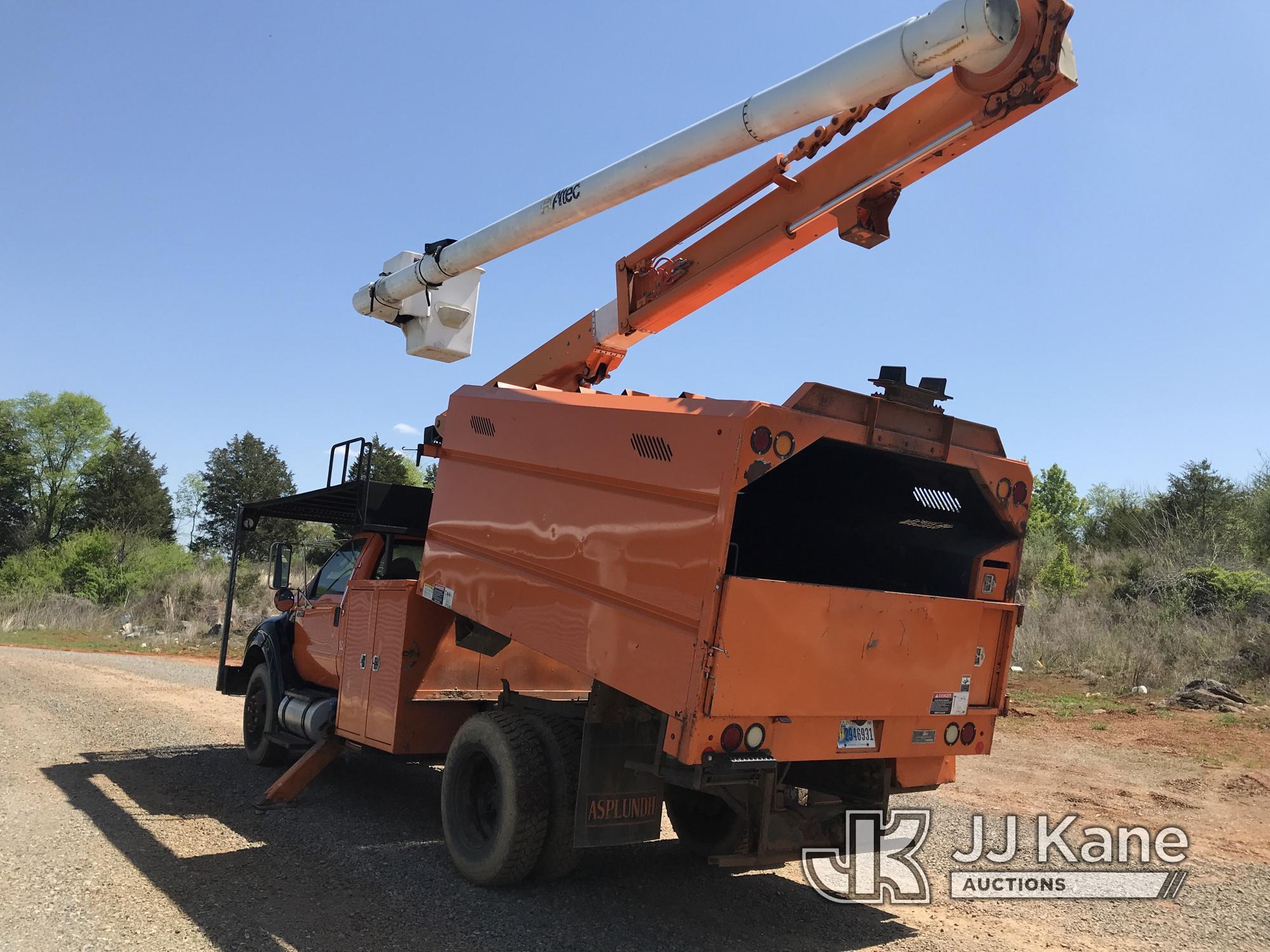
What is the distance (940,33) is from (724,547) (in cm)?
281

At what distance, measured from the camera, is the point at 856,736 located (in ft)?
16.4

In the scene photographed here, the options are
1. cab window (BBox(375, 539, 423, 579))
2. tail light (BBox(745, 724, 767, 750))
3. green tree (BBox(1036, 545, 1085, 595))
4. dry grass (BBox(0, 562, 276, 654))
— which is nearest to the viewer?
tail light (BBox(745, 724, 767, 750))

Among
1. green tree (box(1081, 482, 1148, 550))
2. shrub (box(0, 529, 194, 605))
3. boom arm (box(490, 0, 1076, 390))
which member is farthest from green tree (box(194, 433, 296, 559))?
boom arm (box(490, 0, 1076, 390))

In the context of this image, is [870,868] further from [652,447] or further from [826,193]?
[826,193]

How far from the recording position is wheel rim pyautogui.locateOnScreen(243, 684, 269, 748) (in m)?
9.20

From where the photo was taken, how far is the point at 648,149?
22.3 feet

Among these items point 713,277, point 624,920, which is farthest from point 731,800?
point 713,277

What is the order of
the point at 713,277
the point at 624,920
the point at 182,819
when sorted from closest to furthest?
the point at 624,920
the point at 713,277
the point at 182,819

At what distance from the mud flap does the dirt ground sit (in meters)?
0.47

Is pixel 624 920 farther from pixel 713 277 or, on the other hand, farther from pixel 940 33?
pixel 940 33

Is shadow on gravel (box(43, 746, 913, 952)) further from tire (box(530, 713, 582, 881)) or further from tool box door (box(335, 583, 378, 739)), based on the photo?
tool box door (box(335, 583, 378, 739))

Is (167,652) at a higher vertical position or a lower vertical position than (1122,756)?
lower

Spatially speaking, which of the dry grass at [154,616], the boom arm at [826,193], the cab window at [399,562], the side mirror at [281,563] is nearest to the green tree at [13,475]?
the dry grass at [154,616]

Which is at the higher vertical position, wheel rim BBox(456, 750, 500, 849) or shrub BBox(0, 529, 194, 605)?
wheel rim BBox(456, 750, 500, 849)
